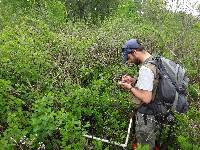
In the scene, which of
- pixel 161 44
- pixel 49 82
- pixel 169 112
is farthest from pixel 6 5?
pixel 169 112

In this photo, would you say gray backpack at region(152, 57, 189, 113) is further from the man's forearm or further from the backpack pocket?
the man's forearm

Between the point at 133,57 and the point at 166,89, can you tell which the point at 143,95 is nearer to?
the point at 166,89

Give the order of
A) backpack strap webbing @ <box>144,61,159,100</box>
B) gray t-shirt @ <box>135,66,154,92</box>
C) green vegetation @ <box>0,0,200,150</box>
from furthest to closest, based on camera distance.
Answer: green vegetation @ <box>0,0,200,150</box> < backpack strap webbing @ <box>144,61,159,100</box> < gray t-shirt @ <box>135,66,154,92</box>

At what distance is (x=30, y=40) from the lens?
7.56m

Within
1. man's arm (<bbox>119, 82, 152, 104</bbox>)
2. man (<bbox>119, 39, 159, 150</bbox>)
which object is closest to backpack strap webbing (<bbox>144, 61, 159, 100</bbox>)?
man (<bbox>119, 39, 159, 150</bbox>)

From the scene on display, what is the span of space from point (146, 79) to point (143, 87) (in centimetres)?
9

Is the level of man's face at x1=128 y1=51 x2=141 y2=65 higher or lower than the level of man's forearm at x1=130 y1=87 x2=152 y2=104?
higher

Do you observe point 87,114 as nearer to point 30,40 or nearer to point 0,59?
point 0,59

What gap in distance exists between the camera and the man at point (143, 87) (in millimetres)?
4734

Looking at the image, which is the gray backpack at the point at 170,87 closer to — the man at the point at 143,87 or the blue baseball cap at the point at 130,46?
the man at the point at 143,87

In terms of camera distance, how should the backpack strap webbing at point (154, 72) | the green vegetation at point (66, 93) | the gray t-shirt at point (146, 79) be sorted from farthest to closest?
the green vegetation at point (66, 93) < the backpack strap webbing at point (154, 72) < the gray t-shirt at point (146, 79)

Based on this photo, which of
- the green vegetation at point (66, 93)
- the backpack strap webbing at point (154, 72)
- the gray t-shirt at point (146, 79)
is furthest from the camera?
the green vegetation at point (66, 93)

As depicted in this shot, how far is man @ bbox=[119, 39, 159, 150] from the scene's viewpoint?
473 centimetres

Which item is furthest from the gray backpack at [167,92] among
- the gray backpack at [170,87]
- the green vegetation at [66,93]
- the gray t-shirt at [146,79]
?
the green vegetation at [66,93]
